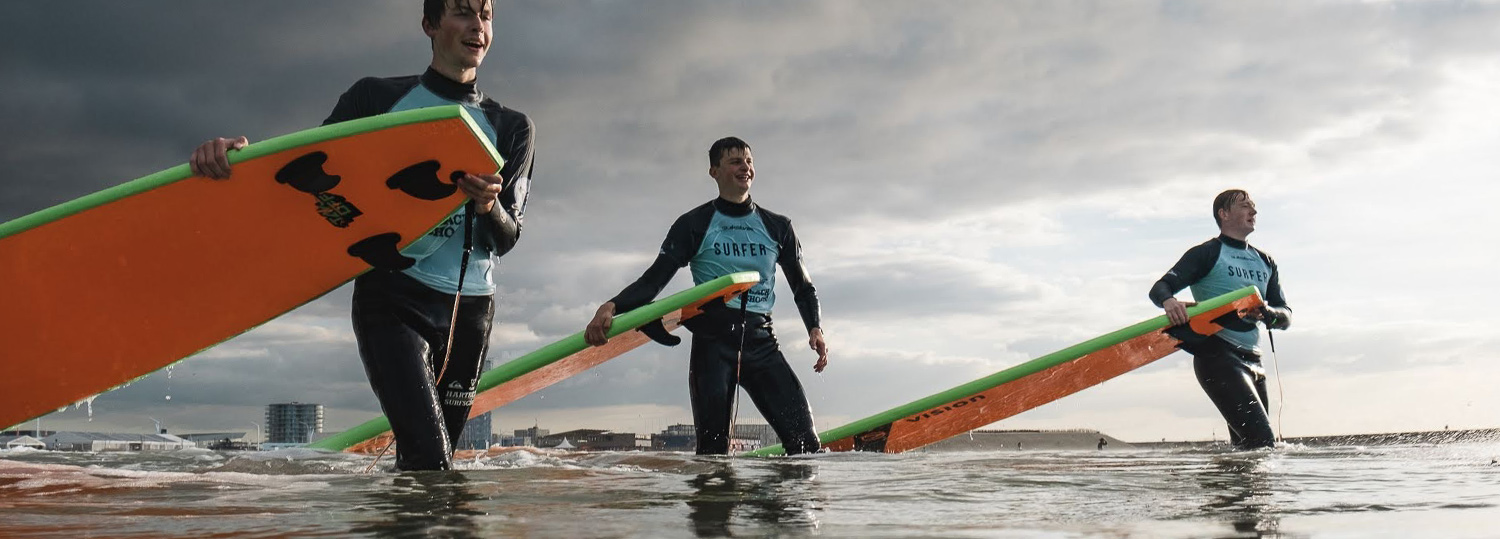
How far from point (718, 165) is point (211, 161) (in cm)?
360

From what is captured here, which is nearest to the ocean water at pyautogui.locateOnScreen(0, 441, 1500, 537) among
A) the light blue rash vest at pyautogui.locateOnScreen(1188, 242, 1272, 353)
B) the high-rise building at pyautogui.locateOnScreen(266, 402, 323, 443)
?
the light blue rash vest at pyautogui.locateOnScreen(1188, 242, 1272, 353)

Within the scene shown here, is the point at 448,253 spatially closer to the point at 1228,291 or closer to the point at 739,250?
the point at 739,250

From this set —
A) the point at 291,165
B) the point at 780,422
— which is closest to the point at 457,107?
the point at 291,165

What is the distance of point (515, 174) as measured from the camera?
4512 millimetres

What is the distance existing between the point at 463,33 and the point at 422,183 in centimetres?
63

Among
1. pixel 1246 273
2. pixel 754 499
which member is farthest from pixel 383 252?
pixel 1246 273

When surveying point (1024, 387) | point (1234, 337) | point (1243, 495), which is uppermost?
point (1234, 337)

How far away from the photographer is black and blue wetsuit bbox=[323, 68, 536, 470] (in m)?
4.00

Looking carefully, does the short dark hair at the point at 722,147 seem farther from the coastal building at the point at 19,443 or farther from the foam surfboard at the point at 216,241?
the coastal building at the point at 19,443

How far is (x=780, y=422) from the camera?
22.7ft

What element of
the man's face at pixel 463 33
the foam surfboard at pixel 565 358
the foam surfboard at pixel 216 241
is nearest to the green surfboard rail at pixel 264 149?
the foam surfboard at pixel 216 241

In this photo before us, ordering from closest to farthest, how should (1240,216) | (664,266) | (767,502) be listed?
(767,502) → (664,266) → (1240,216)

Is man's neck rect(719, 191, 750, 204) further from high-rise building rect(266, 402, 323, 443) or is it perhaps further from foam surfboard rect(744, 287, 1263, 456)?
high-rise building rect(266, 402, 323, 443)

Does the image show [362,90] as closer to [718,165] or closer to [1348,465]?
[718,165]
